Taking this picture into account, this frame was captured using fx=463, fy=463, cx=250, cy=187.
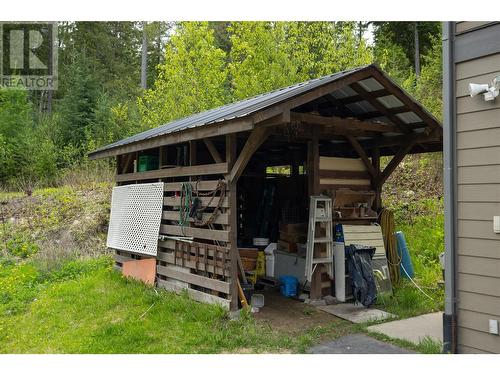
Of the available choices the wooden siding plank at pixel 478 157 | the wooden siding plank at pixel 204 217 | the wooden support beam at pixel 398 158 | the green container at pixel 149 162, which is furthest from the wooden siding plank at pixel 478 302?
the green container at pixel 149 162

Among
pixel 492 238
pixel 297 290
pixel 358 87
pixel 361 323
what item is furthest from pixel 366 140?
pixel 492 238

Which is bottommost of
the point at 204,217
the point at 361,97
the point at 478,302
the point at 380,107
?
the point at 478,302

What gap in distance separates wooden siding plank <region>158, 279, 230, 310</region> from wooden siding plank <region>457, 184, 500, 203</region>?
2.94 metres

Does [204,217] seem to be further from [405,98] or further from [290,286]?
[405,98]

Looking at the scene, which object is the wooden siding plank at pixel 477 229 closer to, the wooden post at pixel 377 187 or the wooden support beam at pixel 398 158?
the wooden support beam at pixel 398 158

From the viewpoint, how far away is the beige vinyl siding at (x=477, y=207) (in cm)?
A: 386

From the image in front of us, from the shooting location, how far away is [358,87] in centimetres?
639

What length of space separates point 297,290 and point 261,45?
24.3 feet

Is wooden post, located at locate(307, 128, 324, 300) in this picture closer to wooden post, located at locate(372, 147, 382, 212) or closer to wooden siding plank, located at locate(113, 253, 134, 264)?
wooden post, located at locate(372, 147, 382, 212)

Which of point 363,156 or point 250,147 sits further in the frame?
point 363,156

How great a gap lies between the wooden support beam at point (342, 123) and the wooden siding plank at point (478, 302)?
2.65m

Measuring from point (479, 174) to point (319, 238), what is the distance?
112 inches

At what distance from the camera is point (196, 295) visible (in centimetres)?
630

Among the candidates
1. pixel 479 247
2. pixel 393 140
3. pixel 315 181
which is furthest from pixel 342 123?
pixel 479 247
